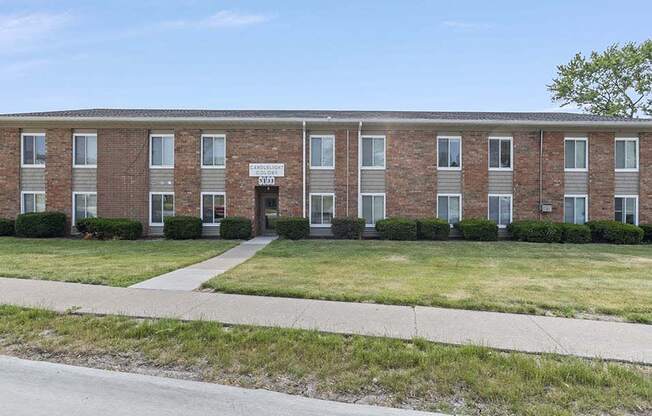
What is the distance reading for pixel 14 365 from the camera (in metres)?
4.12

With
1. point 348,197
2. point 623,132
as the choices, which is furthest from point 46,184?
point 623,132

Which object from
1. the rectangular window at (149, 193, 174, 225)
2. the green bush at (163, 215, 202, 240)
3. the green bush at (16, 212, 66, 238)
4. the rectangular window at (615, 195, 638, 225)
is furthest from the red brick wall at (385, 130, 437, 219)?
the green bush at (16, 212, 66, 238)

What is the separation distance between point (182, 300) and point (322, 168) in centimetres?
1318

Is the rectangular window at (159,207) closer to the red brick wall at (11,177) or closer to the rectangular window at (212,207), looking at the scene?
the rectangular window at (212,207)

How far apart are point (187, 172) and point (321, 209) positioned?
6.44 meters

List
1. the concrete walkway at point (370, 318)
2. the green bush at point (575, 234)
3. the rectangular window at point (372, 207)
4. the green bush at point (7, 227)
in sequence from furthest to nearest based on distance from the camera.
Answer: the rectangular window at point (372, 207), the green bush at point (7, 227), the green bush at point (575, 234), the concrete walkway at point (370, 318)

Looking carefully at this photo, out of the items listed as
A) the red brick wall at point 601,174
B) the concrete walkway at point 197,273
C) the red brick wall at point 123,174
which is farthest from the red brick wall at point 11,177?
the red brick wall at point 601,174

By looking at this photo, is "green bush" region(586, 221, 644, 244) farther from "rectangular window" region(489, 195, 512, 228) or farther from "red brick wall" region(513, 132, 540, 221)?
"rectangular window" region(489, 195, 512, 228)

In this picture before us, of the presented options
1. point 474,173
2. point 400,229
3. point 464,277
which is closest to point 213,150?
point 400,229

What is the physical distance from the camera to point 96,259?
1113 centimetres

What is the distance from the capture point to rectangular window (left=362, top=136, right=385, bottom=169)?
62.9ft

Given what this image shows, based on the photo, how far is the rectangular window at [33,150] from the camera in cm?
1897

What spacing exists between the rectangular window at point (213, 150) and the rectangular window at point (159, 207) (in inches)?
90.4

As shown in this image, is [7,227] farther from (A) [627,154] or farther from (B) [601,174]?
(A) [627,154]
